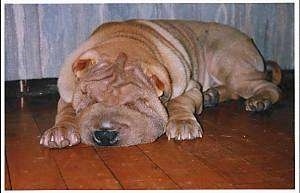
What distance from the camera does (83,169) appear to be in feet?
5.26

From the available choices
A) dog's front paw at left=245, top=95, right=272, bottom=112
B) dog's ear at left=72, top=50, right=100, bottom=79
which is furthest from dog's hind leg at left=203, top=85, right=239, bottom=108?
dog's ear at left=72, top=50, right=100, bottom=79

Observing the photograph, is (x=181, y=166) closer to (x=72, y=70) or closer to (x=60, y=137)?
(x=60, y=137)

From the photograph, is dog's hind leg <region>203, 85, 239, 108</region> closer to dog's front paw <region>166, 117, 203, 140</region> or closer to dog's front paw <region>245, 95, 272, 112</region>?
dog's front paw <region>245, 95, 272, 112</region>

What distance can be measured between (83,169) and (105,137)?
7.6 inches

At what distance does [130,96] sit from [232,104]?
1.13m

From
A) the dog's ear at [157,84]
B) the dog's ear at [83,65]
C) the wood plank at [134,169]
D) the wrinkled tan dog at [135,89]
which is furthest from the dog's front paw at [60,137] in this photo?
the dog's ear at [157,84]

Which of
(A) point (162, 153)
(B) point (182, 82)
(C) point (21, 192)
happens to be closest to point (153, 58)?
(B) point (182, 82)

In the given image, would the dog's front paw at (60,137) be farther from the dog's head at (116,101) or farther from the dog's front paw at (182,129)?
the dog's front paw at (182,129)

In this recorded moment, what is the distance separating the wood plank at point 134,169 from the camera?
147 cm

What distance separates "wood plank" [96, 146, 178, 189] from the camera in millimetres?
1467

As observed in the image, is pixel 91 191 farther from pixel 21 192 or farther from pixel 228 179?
pixel 228 179

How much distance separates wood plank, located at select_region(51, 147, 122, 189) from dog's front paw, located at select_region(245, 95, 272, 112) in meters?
1.04

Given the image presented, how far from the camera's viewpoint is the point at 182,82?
223 centimetres

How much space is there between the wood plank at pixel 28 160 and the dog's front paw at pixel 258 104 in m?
1.06
